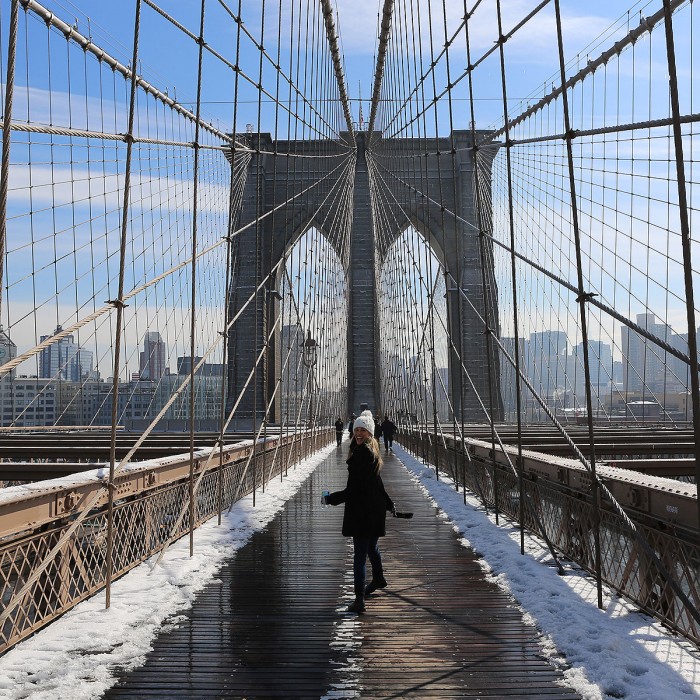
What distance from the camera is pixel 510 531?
644 centimetres

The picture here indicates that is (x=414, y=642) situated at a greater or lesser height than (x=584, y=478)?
lesser

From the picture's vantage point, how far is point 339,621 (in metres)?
3.88

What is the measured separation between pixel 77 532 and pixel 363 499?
160 centimetres

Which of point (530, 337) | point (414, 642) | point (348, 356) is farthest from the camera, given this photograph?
point (348, 356)

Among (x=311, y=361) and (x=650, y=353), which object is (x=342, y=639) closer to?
(x=311, y=361)

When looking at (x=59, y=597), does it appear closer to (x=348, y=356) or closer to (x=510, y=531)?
(x=510, y=531)

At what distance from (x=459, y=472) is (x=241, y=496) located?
309 centimetres

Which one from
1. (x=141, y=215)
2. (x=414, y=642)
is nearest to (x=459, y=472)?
(x=414, y=642)

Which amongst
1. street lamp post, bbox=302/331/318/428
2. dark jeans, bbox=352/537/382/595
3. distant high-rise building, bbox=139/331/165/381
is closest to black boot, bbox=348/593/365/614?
dark jeans, bbox=352/537/382/595

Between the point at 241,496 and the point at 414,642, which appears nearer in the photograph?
the point at 414,642

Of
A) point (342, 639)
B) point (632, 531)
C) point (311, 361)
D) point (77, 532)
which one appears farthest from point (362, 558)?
point (311, 361)

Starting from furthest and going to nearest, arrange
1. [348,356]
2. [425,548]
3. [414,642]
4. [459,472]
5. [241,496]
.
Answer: [348,356] → [459,472] → [241,496] → [425,548] → [414,642]

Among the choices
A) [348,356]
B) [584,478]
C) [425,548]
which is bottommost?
[425,548]

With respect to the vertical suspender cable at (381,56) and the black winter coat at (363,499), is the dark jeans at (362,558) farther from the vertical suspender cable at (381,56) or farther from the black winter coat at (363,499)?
the vertical suspender cable at (381,56)
